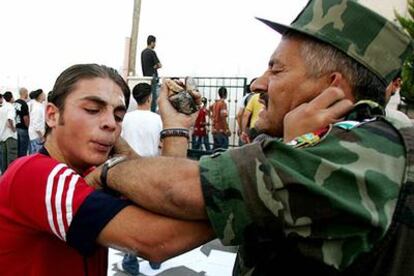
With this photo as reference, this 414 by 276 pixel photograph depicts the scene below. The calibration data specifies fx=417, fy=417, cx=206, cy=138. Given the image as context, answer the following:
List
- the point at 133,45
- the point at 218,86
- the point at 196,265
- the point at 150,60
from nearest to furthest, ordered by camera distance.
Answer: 1. the point at 196,265
2. the point at 218,86
3. the point at 150,60
4. the point at 133,45

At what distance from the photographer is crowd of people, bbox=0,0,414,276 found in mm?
888

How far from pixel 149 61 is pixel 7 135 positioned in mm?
3309

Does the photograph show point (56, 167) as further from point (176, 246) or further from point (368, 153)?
point (368, 153)

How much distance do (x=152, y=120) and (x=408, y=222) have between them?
11.4 feet

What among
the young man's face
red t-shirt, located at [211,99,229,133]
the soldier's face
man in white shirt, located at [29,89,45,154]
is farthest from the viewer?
red t-shirt, located at [211,99,229,133]

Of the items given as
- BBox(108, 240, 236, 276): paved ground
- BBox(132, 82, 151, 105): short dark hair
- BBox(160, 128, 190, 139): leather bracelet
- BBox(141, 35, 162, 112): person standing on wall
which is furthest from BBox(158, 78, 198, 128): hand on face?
BBox(141, 35, 162, 112): person standing on wall

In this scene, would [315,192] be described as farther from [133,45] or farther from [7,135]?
[133,45]

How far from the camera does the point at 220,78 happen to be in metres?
8.73

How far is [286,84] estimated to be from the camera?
123 centimetres

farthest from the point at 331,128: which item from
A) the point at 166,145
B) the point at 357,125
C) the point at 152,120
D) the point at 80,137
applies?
the point at 152,120

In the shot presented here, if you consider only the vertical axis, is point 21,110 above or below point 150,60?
below

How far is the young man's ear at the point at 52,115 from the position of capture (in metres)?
1.51

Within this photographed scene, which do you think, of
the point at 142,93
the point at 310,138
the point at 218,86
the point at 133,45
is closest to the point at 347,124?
the point at 310,138

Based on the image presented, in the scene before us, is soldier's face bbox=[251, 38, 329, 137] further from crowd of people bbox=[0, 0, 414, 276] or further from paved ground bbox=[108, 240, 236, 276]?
paved ground bbox=[108, 240, 236, 276]
